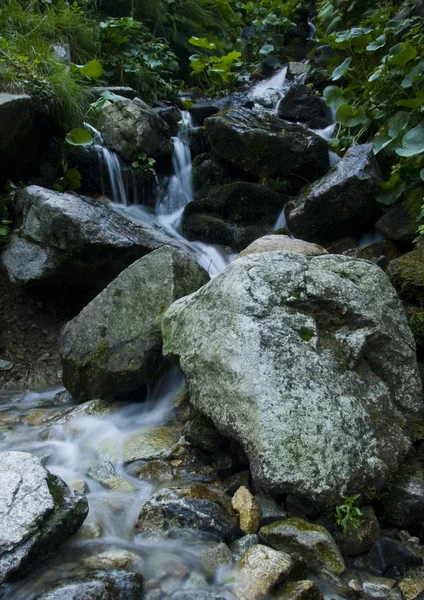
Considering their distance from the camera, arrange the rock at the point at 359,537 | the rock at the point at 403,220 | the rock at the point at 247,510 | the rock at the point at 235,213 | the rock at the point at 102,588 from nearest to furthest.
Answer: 1. the rock at the point at 102,588
2. the rock at the point at 359,537
3. the rock at the point at 247,510
4. the rock at the point at 403,220
5. the rock at the point at 235,213

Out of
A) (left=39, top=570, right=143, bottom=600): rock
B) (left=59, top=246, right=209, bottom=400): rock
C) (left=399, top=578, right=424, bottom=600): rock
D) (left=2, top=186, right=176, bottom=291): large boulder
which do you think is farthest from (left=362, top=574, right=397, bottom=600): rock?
(left=2, top=186, right=176, bottom=291): large boulder

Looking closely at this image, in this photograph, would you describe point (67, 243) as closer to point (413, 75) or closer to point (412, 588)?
point (413, 75)

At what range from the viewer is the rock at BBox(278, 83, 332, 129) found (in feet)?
27.9

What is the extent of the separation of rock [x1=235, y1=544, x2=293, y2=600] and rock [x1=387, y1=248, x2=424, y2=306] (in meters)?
2.20

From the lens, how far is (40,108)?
6348mm

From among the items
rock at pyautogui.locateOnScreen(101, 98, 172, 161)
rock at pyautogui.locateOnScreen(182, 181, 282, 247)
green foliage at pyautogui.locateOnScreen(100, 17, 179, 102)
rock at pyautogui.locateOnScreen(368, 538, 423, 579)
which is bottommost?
→ rock at pyautogui.locateOnScreen(368, 538, 423, 579)

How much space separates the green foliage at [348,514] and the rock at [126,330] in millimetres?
1920

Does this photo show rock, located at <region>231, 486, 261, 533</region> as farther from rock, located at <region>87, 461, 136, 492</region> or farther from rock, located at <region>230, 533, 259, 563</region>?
rock, located at <region>87, 461, 136, 492</region>

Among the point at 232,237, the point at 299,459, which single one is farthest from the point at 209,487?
the point at 232,237

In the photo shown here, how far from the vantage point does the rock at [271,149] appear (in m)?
6.82

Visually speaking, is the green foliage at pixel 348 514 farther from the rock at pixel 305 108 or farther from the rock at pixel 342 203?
the rock at pixel 305 108

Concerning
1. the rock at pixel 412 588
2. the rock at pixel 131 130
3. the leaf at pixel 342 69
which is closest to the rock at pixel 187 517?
the rock at pixel 412 588

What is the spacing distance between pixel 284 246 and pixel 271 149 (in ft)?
8.90

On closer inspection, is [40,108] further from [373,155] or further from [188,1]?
[188,1]
